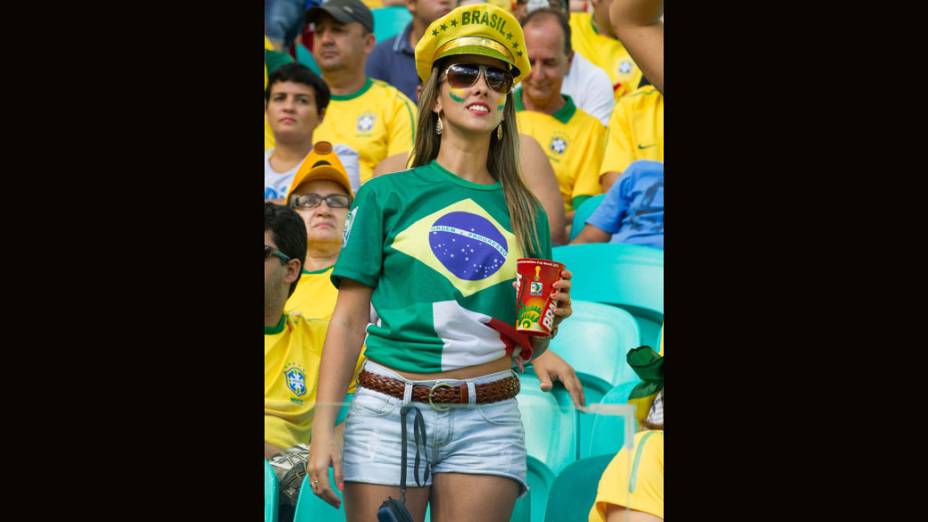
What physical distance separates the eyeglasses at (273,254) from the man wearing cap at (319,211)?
0.09 meters

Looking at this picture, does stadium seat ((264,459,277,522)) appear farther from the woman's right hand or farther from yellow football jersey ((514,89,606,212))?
yellow football jersey ((514,89,606,212))

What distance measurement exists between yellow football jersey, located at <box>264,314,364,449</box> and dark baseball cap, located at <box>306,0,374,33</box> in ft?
5.75

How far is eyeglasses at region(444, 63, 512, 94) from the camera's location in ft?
12.8

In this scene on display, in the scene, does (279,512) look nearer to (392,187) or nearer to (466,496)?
(466,496)

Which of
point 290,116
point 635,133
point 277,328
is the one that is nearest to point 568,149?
point 635,133

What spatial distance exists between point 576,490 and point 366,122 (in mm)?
1995

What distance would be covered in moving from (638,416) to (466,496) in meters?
0.77

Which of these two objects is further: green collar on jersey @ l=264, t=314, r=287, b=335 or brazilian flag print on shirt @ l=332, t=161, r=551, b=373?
green collar on jersey @ l=264, t=314, r=287, b=335

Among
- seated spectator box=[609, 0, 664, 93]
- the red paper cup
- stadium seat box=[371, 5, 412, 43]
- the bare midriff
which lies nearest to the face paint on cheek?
the red paper cup

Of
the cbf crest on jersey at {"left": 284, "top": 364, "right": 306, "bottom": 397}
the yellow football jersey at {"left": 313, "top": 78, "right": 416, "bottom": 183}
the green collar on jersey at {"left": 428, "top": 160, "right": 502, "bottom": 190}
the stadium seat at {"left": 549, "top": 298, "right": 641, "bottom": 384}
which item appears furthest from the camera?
the yellow football jersey at {"left": 313, "top": 78, "right": 416, "bottom": 183}

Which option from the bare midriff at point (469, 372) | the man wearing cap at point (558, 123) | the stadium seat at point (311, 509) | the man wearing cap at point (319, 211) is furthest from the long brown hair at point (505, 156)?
the man wearing cap at point (558, 123)

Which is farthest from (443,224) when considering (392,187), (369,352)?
(369,352)

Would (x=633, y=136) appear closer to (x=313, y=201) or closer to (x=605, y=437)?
(x=313, y=201)
